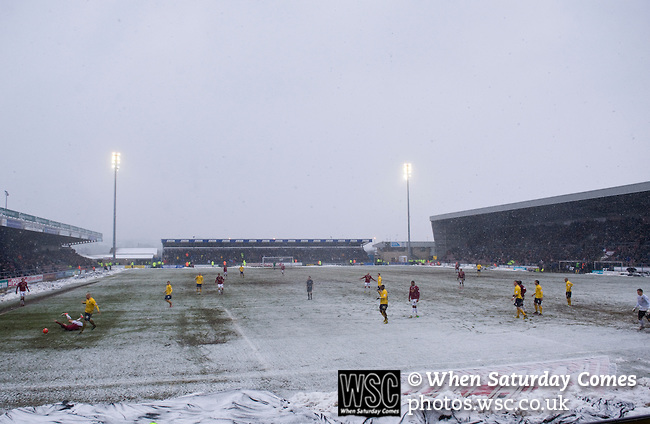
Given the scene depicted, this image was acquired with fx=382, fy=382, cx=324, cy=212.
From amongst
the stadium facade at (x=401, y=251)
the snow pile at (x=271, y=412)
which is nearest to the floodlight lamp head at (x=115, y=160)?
the snow pile at (x=271, y=412)

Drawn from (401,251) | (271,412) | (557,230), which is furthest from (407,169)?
(271,412)

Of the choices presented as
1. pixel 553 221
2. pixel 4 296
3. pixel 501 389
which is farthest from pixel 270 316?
pixel 553 221

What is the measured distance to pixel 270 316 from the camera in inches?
707

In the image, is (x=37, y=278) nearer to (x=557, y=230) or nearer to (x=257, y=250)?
(x=257, y=250)

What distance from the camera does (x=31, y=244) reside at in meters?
57.3

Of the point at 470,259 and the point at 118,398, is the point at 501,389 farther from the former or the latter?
the point at 470,259

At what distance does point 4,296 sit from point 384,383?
32039mm

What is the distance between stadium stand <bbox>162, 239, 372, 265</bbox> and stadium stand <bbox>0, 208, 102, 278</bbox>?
17885mm

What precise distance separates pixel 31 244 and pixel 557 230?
3290 inches

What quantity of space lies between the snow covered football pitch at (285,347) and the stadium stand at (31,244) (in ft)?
73.6

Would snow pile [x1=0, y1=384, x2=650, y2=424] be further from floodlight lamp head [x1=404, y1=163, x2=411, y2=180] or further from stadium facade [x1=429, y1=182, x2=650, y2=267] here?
floodlight lamp head [x1=404, y1=163, x2=411, y2=180]

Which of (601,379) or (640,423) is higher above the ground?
(640,423)

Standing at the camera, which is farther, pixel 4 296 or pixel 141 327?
pixel 4 296

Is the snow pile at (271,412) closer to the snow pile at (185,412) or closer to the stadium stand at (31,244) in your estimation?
the snow pile at (185,412)
